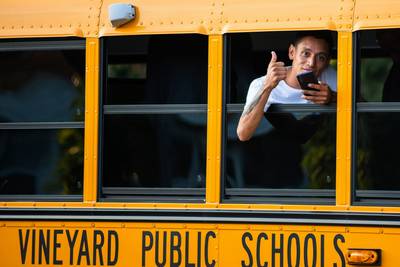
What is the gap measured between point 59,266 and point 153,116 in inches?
37.8

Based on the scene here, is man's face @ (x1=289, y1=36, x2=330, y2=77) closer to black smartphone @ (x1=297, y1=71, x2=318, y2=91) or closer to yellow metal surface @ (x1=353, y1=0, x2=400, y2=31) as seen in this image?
black smartphone @ (x1=297, y1=71, x2=318, y2=91)

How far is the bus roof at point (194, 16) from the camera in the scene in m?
5.77

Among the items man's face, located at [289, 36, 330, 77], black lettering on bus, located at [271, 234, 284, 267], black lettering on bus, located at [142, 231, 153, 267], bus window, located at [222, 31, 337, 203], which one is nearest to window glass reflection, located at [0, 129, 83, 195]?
black lettering on bus, located at [142, 231, 153, 267]

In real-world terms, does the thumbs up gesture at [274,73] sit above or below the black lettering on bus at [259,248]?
above

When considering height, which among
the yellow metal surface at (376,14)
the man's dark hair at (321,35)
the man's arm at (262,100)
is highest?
the yellow metal surface at (376,14)

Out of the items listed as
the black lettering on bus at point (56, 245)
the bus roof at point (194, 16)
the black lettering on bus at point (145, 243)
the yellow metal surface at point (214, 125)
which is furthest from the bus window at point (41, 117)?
the yellow metal surface at point (214, 125)

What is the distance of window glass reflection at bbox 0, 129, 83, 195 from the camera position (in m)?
6.28

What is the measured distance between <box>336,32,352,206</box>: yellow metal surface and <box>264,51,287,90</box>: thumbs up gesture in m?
0.31

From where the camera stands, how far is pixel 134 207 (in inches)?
239

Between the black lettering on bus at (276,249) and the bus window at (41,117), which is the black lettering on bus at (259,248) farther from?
the bus window at (41,117)

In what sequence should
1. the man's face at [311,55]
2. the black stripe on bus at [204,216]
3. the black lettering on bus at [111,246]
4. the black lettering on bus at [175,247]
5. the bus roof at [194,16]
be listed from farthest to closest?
1. the black lettering on bus at [111,246]
2. the black lettering on bus at [175,247]
3. the man's face at [311,55]
4. the bus roof at [194,16]
5. the black stripe on bus at [204,216]

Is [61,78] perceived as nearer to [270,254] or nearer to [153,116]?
[153,116]

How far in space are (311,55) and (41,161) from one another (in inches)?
64.4

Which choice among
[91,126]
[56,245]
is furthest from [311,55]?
[56,245]
